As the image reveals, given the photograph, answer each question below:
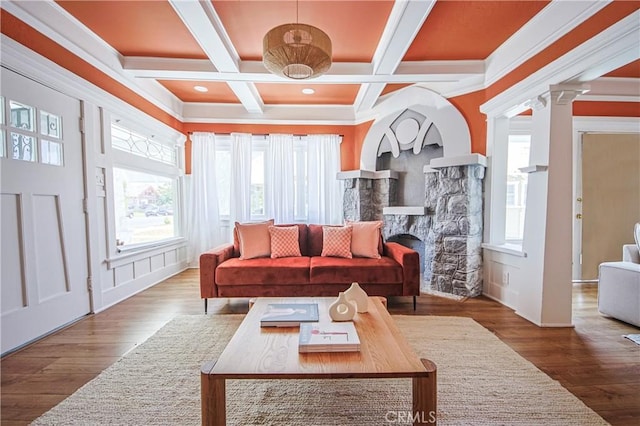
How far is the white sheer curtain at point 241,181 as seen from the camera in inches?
187

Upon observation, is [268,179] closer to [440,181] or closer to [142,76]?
[142,76]

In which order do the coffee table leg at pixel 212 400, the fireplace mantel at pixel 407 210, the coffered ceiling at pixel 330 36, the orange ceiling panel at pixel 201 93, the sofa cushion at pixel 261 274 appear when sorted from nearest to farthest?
the coffee table leg at pixel 212 400 < the coffered ceiling at pixel 330 36 < the sofa cushion at pixel 261 274 < the fireplace mantel at pixel 407 210 < the orange ceiling panel at pixel 201 93

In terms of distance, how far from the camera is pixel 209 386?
1130mm

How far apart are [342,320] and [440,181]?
242 cm

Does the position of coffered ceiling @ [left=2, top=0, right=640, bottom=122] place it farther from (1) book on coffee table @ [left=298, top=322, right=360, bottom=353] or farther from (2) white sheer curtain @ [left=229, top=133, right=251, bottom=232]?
(1) book on coffee table @ [left=298, top=322, right=360, bottom=353]

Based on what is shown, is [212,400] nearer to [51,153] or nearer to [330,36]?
[51,153]

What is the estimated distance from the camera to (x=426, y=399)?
1155 millimetres

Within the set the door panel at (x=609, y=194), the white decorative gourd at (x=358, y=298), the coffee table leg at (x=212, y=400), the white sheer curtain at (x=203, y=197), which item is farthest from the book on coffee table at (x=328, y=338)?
the door panel at (x=609, y=194)

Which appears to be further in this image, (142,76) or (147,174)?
(147,174)

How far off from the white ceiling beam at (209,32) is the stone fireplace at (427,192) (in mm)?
2200

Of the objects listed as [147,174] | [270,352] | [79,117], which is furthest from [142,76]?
[270,352]

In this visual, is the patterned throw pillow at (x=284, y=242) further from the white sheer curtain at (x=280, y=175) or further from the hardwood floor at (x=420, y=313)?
the white sheer curtain at (x=280, y=175)

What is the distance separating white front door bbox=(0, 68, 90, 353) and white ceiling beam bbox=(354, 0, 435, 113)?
2957 millimetres

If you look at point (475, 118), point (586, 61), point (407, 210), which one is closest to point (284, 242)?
point (407, 210)
